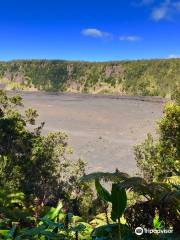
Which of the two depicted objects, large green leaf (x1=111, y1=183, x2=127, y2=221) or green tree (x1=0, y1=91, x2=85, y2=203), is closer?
large green leaf (x1=111, y1=183, x2=127, y2=221)

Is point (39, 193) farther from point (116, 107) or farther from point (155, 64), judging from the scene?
point (155, 64)

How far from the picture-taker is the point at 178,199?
9.02 m

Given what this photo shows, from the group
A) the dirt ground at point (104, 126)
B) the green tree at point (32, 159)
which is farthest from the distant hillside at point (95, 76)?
the green tree at point (32, 159)

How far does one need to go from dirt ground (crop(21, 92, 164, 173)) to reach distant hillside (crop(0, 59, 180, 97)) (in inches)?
1250

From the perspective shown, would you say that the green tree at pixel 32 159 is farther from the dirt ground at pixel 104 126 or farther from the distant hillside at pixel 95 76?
the distant hillside at pixel 95 76

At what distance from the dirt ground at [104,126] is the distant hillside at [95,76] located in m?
31.7

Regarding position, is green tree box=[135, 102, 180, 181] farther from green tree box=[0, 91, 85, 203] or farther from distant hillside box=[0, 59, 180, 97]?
distant hillside box=[0, 59, 180, 97]

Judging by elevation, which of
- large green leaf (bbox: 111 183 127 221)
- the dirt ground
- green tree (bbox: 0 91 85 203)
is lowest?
the dirt ground

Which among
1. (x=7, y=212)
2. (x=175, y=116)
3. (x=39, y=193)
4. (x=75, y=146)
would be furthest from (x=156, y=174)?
(x=75, y=146)

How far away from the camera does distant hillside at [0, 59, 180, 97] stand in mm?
136500

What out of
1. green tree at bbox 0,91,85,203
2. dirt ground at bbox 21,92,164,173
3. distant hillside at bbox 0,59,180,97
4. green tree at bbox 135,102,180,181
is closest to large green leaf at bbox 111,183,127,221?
green tree at bbox 135,102,180,181

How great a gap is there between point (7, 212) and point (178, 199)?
4.02 m

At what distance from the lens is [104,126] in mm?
68625

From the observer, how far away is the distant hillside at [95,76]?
136m
